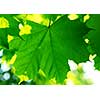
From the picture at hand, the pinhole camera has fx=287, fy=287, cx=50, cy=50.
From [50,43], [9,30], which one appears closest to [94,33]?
[50,43]

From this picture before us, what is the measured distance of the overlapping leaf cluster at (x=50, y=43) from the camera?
1.05 m

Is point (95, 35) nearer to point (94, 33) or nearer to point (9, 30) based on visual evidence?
point (94, 33)

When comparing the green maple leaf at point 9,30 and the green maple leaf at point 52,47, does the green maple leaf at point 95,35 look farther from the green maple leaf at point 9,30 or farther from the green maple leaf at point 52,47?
the green maple leaf at point 9,30

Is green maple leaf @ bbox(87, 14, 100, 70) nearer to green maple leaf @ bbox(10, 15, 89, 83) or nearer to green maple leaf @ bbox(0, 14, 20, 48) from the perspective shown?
green maple leaf @ bbox(10, 15, 89, 83)

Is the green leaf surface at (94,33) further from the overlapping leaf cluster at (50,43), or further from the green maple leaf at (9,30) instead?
the green maple leaf at (9,30)

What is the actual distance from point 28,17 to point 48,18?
8 centimetres

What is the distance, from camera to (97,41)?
3.45 ft

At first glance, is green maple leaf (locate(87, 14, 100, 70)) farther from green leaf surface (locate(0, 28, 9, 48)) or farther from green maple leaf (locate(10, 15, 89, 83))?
green leaf surface (locate(0, 28, 9, 48))

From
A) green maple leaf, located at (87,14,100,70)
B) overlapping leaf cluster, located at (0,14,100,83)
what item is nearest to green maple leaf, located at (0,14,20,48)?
overlapping leaf cluster, located at (0,14,100,83)

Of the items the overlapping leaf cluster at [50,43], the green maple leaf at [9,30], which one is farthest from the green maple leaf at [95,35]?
the green maple leaf at [9,30]

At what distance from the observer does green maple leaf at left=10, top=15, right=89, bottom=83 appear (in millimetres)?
1054
